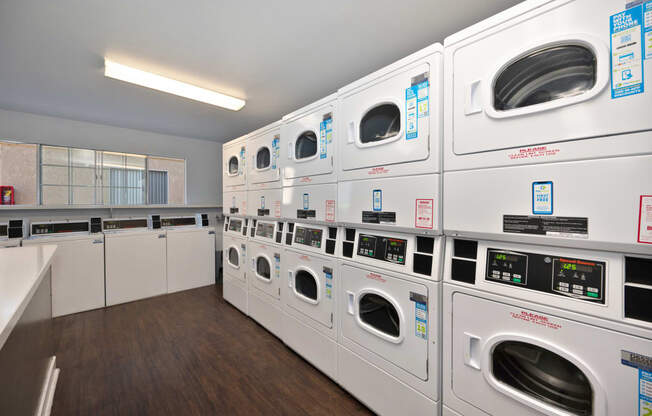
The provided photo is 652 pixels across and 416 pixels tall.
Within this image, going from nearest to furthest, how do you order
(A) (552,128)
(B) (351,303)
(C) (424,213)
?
(A) (552,128)
(C) (424,213)
(B) (351,303)

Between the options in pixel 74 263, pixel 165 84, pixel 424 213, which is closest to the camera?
pixel 424 213

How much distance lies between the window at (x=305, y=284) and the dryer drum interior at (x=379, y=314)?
0.54 m

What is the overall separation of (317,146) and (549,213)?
147 cm

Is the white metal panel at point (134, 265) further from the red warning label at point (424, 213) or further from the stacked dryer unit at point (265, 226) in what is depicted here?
the red warning label at point (424, 213)

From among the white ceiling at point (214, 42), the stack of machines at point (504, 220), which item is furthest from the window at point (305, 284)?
the white ceiling at point (214, 42)

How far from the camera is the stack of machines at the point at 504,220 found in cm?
83

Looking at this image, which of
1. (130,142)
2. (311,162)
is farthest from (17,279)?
(130,142)

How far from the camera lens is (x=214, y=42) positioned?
1.93 meters

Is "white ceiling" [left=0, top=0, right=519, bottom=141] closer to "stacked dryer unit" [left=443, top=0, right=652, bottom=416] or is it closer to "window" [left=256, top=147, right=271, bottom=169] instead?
"window" [left=256, top=147, right=271, bottom=169]

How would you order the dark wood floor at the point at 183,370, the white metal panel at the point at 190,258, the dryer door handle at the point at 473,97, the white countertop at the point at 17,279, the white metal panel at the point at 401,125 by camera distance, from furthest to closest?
the white metal panel at the point at 190,258 < the dark wood floor at the point at 183,370 < the white metal panel at the point at 401,125 < the dryer door handle at the point at 473,97 < the white countertop at the point at 17,279

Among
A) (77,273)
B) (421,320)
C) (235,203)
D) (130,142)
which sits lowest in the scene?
(77,273)

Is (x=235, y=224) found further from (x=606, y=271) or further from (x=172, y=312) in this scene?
(x=606, y=271)

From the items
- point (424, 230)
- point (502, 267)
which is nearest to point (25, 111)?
point (424, 230)

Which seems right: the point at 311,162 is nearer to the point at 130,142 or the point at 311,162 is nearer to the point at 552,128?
the point at 552,128
